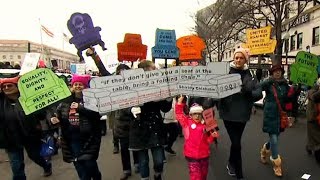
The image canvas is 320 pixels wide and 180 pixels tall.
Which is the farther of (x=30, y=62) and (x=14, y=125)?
(x=30, y=62)

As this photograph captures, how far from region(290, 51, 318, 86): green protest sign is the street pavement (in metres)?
1.36

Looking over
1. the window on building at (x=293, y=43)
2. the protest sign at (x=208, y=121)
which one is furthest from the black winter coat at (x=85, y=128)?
the window on building at (x=293, y=43)


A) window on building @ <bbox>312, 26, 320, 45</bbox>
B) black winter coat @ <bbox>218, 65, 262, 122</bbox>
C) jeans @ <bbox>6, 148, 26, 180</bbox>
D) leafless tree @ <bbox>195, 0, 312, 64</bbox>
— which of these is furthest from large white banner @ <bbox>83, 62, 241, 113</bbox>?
Answer: window on building @ <bbox>312, 26, 320, 45</bbox>

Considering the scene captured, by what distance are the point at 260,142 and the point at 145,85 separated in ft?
15.4

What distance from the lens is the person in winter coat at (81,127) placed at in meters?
4.93

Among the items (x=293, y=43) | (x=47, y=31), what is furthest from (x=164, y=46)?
(x=293, y=43)

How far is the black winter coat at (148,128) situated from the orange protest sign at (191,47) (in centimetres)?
326

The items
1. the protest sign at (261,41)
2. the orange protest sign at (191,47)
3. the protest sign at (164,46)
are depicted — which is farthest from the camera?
the protest sign at (261,41)

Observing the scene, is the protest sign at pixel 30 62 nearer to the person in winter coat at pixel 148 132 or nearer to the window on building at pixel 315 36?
the person in winter coat at pixel 148 132

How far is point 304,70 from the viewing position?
663 centimetres

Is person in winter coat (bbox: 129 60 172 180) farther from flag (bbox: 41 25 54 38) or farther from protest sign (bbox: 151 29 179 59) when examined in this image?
flag (bbox: 41 25 54 38)

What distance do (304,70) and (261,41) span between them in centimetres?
198

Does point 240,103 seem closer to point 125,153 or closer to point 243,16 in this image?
point 125,153

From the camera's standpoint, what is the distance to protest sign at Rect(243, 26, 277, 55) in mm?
8333
